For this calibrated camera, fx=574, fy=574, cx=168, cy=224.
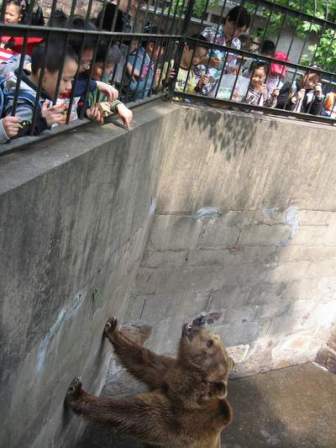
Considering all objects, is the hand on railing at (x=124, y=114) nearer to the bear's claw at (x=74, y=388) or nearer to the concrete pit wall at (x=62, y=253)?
→ the concrete pit wall at (x=62, y=253)

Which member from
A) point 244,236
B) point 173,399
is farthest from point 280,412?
point 173,399

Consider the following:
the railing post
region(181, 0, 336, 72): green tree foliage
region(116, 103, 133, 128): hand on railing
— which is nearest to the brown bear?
region(116, 103, 133, 128): hand on railing

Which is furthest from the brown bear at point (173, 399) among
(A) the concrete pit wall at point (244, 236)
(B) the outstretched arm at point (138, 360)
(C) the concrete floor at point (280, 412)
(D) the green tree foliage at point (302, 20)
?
(D) the green tree foliage at point (302, 20)

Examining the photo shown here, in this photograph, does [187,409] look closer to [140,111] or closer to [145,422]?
[145,422]

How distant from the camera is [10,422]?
2.80 m

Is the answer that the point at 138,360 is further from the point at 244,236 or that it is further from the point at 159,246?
the point at 244,236

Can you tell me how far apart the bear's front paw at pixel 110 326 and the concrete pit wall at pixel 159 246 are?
0.15 m

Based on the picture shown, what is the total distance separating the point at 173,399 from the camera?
4273mm

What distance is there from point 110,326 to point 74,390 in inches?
29.1

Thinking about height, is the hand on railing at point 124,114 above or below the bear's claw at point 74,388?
above

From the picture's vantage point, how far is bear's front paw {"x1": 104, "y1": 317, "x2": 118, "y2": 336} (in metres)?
4.54

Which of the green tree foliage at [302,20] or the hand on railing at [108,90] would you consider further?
the green tree foliage at [302,20]

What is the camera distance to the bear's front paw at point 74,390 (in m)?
3.89

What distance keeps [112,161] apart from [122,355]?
6.78 feet
